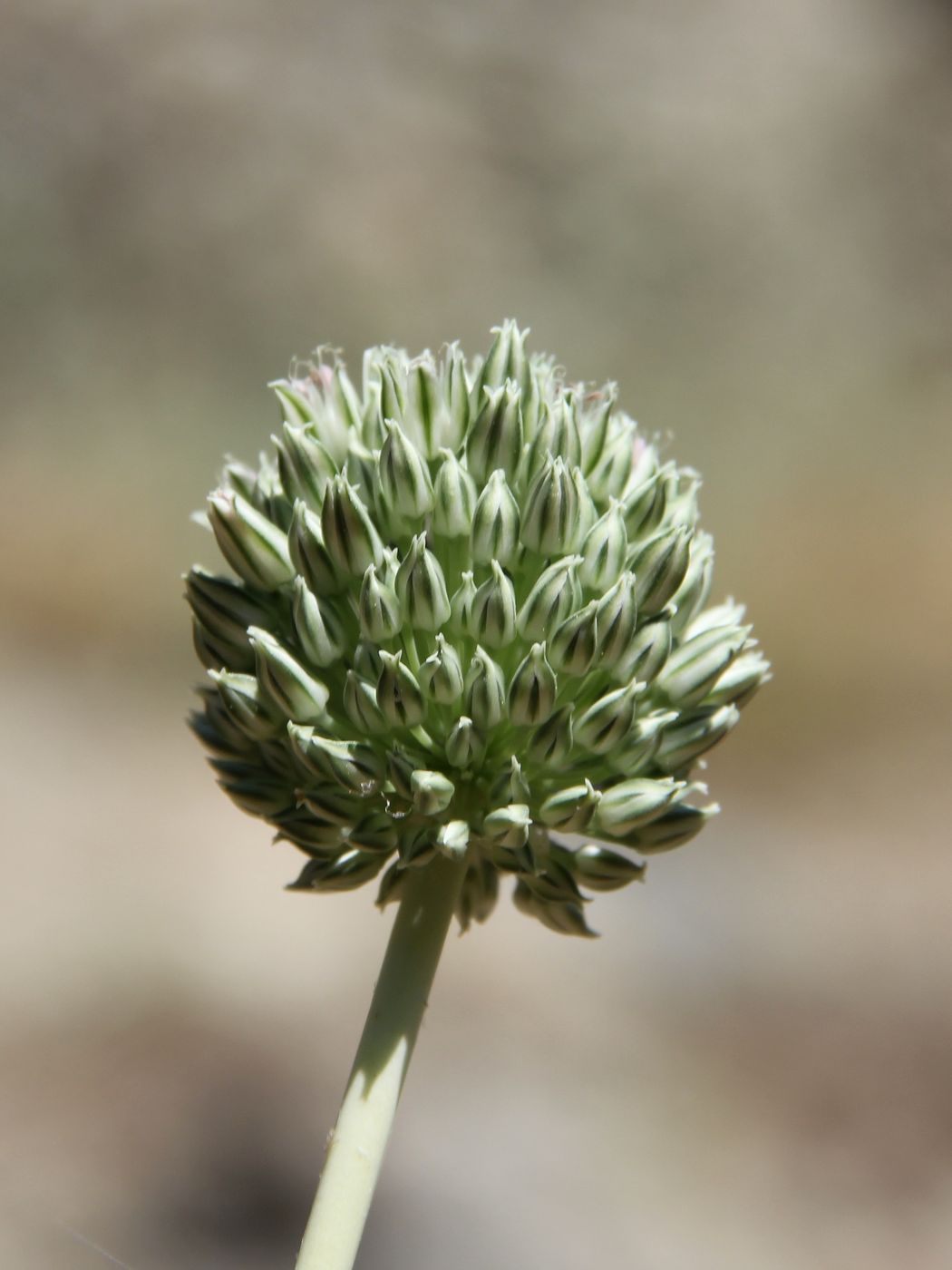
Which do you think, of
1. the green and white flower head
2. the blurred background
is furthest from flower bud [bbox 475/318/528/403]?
the blurred background

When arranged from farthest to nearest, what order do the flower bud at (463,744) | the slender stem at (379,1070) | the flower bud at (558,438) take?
the flower bud at (558,438)
the flower bud at (463,744)
the slender stem at (379,1070)

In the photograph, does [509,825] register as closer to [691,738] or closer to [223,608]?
[691,738]

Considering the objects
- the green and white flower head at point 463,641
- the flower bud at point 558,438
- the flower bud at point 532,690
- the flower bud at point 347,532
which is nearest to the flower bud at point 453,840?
the green and white flower head at point 463,641

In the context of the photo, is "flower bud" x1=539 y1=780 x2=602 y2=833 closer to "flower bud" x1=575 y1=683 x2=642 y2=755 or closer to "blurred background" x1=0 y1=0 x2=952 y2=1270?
"flower bud" x1=575 y1=683 x2=642 y2=755

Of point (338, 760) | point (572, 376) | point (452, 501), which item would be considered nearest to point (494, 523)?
point (452, 501)

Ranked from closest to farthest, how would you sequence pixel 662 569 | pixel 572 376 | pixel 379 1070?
pixel 379 1070, pixel 662 569, pixel 572 376

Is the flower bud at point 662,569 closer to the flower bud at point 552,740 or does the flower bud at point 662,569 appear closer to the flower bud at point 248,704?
the flower bud at point 552,740

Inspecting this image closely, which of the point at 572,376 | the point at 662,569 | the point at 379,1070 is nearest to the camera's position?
the point at 379,1070

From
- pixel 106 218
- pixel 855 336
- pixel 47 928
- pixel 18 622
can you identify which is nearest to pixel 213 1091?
pixel 47 928
